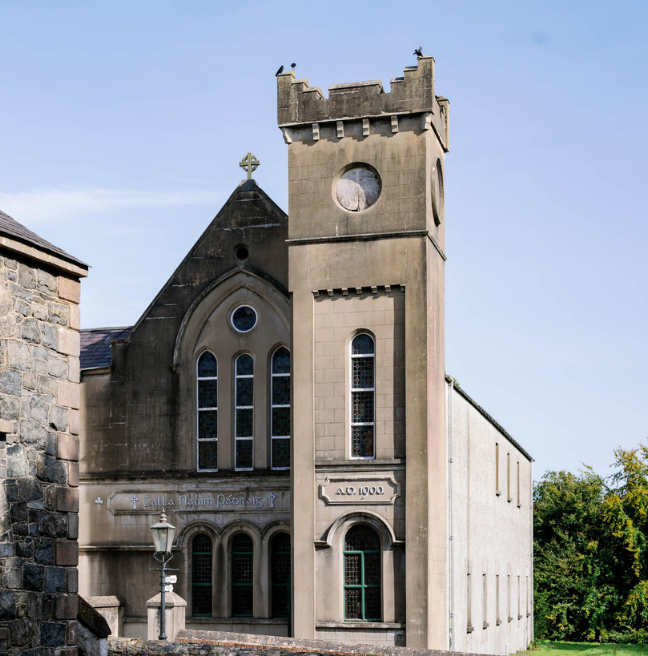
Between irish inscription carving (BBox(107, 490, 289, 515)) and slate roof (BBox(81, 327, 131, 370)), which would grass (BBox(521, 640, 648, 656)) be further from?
slate roof (BBox(81, 327, 131, 370))

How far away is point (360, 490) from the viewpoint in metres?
27.2

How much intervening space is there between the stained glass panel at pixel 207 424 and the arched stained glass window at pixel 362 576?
5571 mm

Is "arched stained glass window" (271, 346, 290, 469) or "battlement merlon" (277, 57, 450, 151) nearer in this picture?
"battlement merlon" (277, 57, 450, 151)

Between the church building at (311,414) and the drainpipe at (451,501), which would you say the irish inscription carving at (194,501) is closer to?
the church building at (311,414)

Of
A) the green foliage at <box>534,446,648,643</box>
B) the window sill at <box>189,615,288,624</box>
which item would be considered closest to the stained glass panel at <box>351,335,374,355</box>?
the window sill at <box>189,615,288,624</box>

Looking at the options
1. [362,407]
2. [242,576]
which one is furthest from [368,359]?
[242,576]

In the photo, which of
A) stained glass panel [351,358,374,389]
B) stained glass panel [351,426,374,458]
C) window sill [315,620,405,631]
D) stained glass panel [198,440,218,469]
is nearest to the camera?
window sill [315,620,405,631]

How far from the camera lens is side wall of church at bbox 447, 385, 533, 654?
101 ft

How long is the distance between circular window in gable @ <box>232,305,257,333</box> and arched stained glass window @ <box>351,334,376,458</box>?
4.31 m

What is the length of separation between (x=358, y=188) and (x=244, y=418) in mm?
6855

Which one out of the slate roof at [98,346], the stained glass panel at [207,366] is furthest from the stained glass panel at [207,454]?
the slate roof at [98,346]

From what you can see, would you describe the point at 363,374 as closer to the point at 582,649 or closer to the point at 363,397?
the point at 363,397

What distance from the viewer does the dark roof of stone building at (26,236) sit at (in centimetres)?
1280

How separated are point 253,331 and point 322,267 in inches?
152
